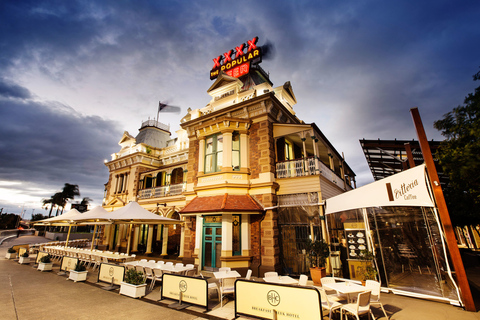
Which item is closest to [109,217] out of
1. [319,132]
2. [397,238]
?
[319,132]

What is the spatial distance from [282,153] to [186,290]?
9245mm

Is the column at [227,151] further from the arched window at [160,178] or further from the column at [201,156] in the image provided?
the arched window at [160,178]

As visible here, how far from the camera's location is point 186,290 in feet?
21.5

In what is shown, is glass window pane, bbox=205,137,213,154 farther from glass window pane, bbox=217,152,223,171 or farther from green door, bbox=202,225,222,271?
green door, bbox=202,225,222,271

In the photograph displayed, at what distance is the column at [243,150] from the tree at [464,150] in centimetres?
921

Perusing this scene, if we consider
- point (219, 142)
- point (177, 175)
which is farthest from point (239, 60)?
point (177, 175)

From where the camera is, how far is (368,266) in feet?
24.1

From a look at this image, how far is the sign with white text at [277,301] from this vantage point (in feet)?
14.5

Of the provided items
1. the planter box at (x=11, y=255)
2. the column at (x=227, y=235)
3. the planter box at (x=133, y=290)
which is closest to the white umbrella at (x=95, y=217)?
the planter box at (x=133, y=290)

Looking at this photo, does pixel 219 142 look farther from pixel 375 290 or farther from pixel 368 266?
pixel 375 290

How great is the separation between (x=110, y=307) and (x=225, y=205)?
18.3 ft

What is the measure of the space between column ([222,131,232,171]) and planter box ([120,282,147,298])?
652cm

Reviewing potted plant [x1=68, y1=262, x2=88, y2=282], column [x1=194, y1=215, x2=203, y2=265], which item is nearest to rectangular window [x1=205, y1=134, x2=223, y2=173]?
column [x1=194, y1=215, x2=203, y2=265]

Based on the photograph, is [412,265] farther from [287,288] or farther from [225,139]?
[225,139]
